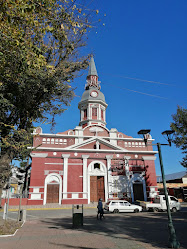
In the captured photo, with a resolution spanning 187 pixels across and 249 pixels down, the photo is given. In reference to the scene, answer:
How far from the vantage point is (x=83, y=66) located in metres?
11.0

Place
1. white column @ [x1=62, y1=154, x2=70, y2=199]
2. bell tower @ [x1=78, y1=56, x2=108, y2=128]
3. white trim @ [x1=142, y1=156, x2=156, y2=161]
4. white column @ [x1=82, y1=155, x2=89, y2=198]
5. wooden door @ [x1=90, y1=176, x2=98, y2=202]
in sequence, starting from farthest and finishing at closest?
bell tower @ [x1=78, y1=56, x2=108, y2=128] < white trim @ [x1=142, y1=156, x2=156, y2=161] < wooden door @ [x1=90, y1=176, x2=98, y2=202] < white column @ [x1=82, y1=155, x2=89, y2=198] < white column @ [x1=62, y1=154, x2=70, y2=199]

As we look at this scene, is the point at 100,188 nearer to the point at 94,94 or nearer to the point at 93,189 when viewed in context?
the point at 93,189

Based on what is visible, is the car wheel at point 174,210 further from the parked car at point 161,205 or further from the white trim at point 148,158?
the white trim at point 148,158

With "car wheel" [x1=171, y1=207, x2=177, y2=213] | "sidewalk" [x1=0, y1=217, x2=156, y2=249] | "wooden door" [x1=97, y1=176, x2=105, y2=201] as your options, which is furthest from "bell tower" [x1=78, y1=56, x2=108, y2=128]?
"sidewalk" [x1=0, y1=217, x2=156, y2=249]

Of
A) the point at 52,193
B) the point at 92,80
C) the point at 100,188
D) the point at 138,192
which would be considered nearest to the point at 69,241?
the point at 52,193

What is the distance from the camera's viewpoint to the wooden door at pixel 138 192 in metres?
27.4

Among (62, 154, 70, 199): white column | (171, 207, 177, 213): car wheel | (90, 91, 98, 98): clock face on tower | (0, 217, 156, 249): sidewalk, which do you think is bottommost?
(171, 207, 177, 213): car wheel

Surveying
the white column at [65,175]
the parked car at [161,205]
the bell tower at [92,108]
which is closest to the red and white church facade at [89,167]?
the white column at [65,175]

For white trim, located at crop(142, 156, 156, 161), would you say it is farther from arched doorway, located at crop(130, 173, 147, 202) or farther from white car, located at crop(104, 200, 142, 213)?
white car, located at crop(104, 200, 142, 213)

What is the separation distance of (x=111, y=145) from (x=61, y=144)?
24.2 feet

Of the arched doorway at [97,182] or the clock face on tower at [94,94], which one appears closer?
the arched doorway at [97,182]

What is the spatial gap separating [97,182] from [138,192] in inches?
243

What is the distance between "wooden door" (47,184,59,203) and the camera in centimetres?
2492

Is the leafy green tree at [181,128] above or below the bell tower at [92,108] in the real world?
below
